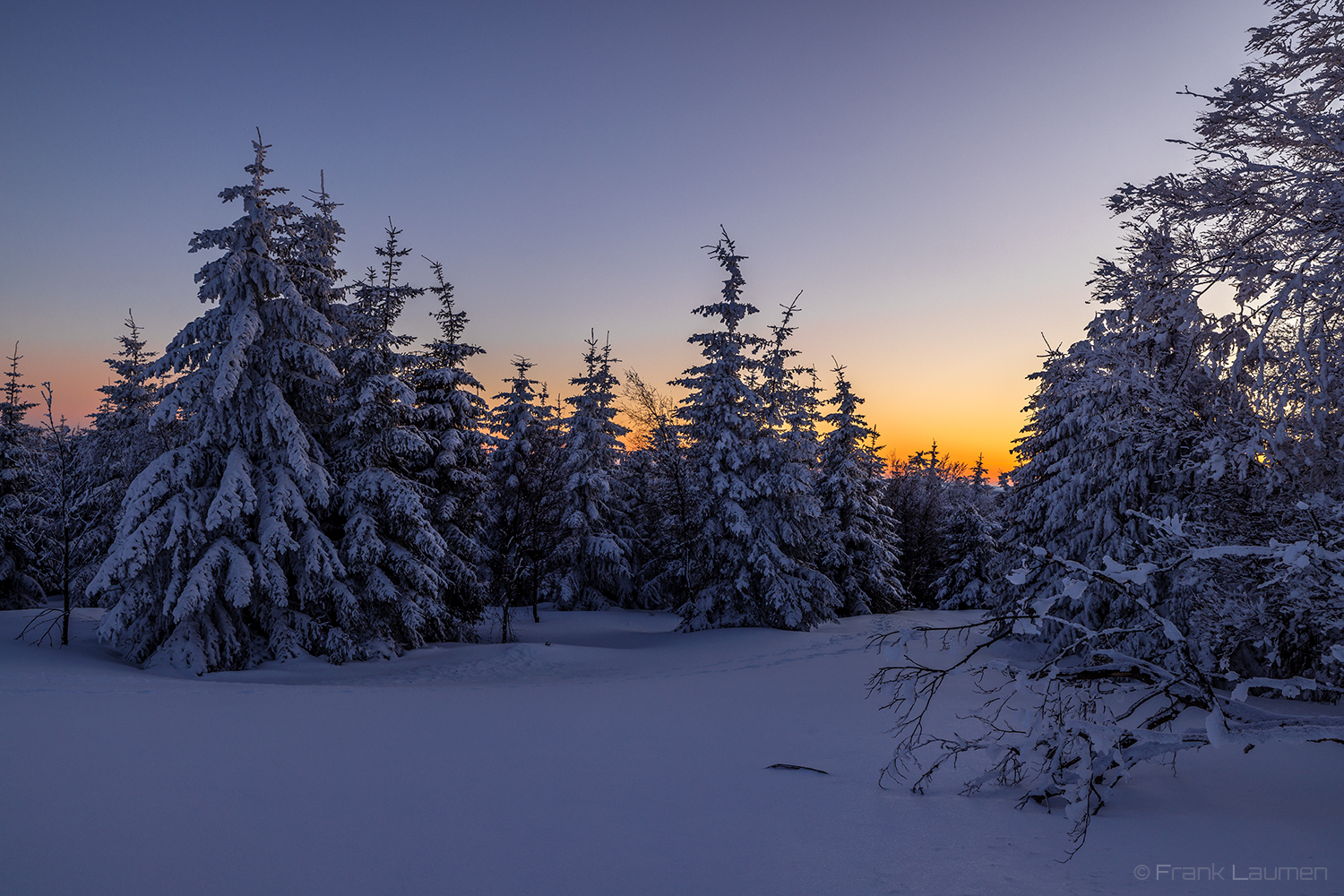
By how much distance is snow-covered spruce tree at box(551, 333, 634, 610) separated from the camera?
28938 millimetres

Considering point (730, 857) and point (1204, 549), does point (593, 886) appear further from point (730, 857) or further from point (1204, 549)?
point (1204, 549)

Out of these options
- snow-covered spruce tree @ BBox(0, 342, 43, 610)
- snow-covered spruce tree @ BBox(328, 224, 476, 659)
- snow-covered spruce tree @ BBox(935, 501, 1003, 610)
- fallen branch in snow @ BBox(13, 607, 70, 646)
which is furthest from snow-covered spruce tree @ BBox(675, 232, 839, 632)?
snow-covered spruce tree @ BBox(0, 342, 43, 610)

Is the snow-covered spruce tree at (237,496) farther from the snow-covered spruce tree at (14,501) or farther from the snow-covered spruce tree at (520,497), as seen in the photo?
the snow-covered spruce tree at (14,501)

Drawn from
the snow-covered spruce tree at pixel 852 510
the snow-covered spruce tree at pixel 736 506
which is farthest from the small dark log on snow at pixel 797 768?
the snow-covered spruce tree at pixel 852 510

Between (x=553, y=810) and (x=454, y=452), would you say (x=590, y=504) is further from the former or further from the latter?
(x=553, y=810)

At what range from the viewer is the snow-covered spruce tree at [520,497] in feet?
73.6

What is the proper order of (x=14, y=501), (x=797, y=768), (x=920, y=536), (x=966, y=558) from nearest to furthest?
1. (x=797, y=768)
2. (x=14, y=501)
3. (x=966, y=558)
4. (x=920, y=536)

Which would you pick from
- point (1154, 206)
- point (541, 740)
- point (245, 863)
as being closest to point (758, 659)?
point (541, 740)

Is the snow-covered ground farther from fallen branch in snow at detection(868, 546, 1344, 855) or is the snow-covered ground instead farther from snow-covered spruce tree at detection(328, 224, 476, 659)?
snow-covered spruce tree at detection(328, 224, 476, 659)

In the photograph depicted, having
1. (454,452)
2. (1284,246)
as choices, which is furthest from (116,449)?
(1284,246)

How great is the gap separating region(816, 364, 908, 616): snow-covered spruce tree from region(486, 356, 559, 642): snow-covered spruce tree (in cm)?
→ 1084

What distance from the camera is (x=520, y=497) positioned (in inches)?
882

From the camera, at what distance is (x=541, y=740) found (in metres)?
7.61

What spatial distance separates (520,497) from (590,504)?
7.18 meters
